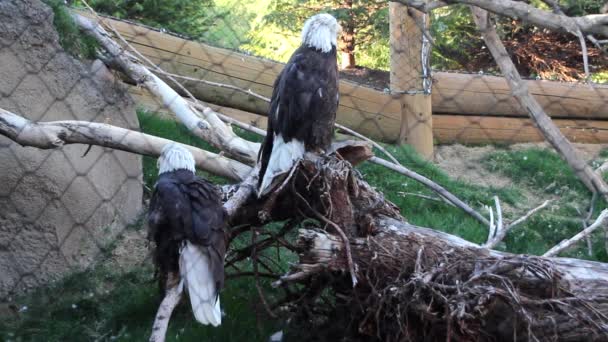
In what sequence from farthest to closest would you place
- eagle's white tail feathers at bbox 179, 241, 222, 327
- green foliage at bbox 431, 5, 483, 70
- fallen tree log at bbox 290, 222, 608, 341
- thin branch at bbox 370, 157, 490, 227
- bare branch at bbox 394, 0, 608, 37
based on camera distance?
green foliage at bbox 431, 5, 483, 70, thin branch at bbox 370, 157, 490, 227, eagle's white tail feathers at bbox 179, 241, 222, 327, fallen tree log at bbox 290, 222, 608, 341, bare branch at bbox 394, 0, 608, 37

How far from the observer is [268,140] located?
11.1 ft

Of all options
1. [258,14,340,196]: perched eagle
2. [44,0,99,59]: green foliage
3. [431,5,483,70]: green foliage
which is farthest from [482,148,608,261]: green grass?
[44,0,99,59]: green foliage

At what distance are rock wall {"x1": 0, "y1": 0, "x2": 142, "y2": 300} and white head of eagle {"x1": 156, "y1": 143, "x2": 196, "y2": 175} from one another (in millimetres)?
453

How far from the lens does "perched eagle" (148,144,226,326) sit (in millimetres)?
2764

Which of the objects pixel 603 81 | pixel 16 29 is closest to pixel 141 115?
pixel 16 29

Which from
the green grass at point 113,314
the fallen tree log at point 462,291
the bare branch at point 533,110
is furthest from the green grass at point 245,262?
the bare branch at point 533,110

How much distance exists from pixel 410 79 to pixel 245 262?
5.46 feet

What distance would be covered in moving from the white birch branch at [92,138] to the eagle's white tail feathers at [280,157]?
0.18 metres

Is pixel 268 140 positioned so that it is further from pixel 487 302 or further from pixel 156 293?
pixel 487 302

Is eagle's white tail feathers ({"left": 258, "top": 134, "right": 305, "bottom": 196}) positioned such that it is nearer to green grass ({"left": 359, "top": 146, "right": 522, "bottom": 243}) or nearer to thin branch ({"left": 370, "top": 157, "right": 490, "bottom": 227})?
thin branch ({"left": 370, "top": 157, "right": 490, "bottom": 227})

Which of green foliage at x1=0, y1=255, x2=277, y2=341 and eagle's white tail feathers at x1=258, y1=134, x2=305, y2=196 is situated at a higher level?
eagle's white tail feathers at x1=258, y1=134, x2=305, y2=196

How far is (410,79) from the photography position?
15.1ft

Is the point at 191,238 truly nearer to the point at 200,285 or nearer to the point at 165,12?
the point at 200,285

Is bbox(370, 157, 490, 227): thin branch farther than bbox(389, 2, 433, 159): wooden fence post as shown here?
No
